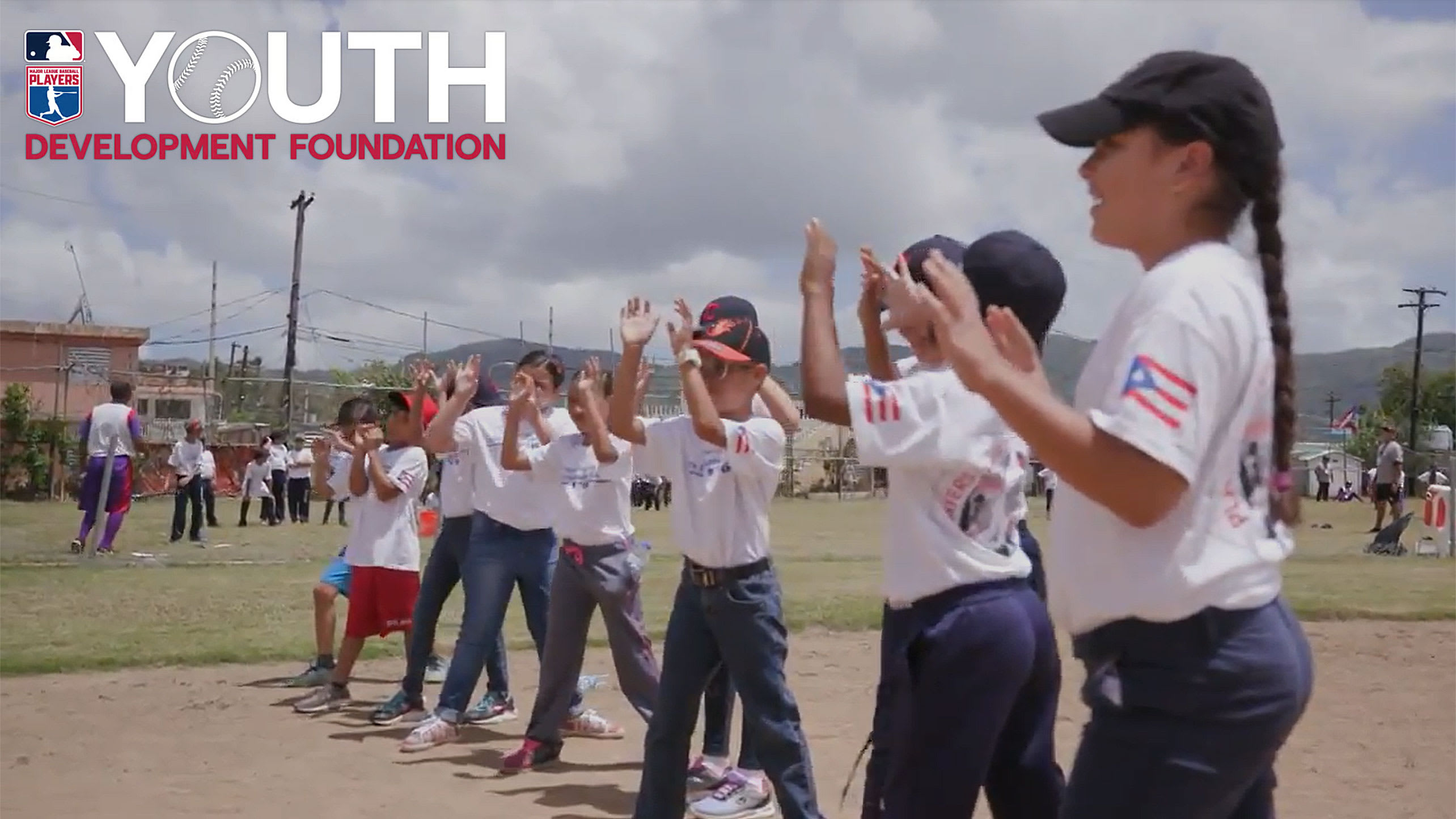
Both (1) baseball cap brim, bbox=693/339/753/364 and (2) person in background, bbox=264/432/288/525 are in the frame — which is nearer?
(1) baseball cap brim, bbox=693/339/753/364

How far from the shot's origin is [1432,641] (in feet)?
36.0

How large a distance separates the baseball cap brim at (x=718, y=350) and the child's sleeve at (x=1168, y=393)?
3.11 m

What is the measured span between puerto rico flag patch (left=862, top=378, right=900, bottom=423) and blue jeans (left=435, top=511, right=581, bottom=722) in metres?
4.26

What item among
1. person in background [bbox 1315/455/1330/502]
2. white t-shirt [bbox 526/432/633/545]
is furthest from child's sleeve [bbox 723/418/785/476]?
person in background [bbox 1315/455/1330/502]

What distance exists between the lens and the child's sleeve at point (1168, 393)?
7.06 ft

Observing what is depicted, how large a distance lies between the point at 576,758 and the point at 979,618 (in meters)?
4.09

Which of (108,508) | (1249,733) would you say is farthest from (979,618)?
(108,508)

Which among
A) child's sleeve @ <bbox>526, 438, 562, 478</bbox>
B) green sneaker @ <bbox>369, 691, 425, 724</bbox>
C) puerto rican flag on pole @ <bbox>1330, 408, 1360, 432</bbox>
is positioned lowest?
green sneaker @ <bbox>369, 691, 425, 724</bbox>

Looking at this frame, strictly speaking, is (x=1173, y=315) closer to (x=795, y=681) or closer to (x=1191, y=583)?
(x=1191, y=583)

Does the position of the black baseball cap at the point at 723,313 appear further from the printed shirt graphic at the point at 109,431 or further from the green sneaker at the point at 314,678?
the printed shirt graphic at the point at 109,431

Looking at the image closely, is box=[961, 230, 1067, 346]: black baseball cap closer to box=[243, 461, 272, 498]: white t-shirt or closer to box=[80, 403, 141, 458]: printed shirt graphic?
box=[80, 403, 141, 458]: printed shirt graphic

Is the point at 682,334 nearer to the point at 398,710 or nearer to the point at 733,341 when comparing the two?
the point at 733,341

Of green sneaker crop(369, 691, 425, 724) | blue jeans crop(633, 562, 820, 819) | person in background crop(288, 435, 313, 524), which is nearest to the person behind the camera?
blue jeans crop(633, 562, 820, 819)

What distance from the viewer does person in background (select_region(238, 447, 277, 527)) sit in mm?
27891
